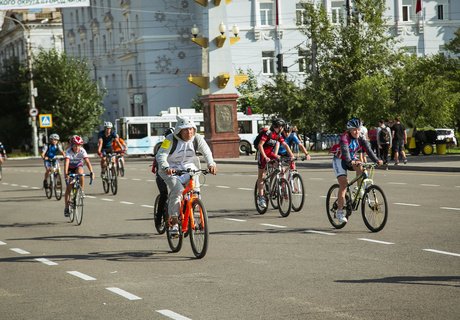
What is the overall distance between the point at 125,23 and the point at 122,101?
751 centimetres

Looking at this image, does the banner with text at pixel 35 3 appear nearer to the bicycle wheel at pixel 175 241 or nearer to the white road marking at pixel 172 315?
the bicycle wheel at pixel 175 241

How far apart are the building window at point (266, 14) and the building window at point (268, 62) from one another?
217 cm

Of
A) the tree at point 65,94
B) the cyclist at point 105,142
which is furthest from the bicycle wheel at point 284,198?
the tree at point 65,94

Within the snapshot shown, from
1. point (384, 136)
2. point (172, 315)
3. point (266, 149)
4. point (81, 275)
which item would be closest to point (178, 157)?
point (81, 275)

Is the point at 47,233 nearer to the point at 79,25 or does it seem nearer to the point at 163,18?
the point at 163,18

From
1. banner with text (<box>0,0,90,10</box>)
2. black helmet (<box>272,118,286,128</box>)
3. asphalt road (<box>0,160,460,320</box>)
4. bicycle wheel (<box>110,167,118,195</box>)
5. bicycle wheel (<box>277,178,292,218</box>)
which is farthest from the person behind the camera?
banner with text (<box>0,0,90,10</box>)

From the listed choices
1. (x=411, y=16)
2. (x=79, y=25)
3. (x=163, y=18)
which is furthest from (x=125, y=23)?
(x=411, y=16)

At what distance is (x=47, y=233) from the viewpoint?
1719 cm

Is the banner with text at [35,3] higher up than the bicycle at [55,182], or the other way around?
the banner with text at [35,3]

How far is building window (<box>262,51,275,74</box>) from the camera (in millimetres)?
76438

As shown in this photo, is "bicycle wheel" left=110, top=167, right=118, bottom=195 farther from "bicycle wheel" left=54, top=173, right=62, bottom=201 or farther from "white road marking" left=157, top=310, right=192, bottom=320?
"white road marking" left=157, top=310, right=192, bottom=320

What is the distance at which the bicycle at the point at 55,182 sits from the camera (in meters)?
26.1

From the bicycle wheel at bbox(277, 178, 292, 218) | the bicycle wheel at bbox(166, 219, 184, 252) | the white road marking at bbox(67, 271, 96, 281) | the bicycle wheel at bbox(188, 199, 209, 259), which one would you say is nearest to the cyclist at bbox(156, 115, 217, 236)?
the bicycle wheel at bbox(166, 219, 184, 252)

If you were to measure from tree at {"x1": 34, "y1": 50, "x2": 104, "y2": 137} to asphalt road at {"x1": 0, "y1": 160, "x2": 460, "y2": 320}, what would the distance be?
59.4 metres
